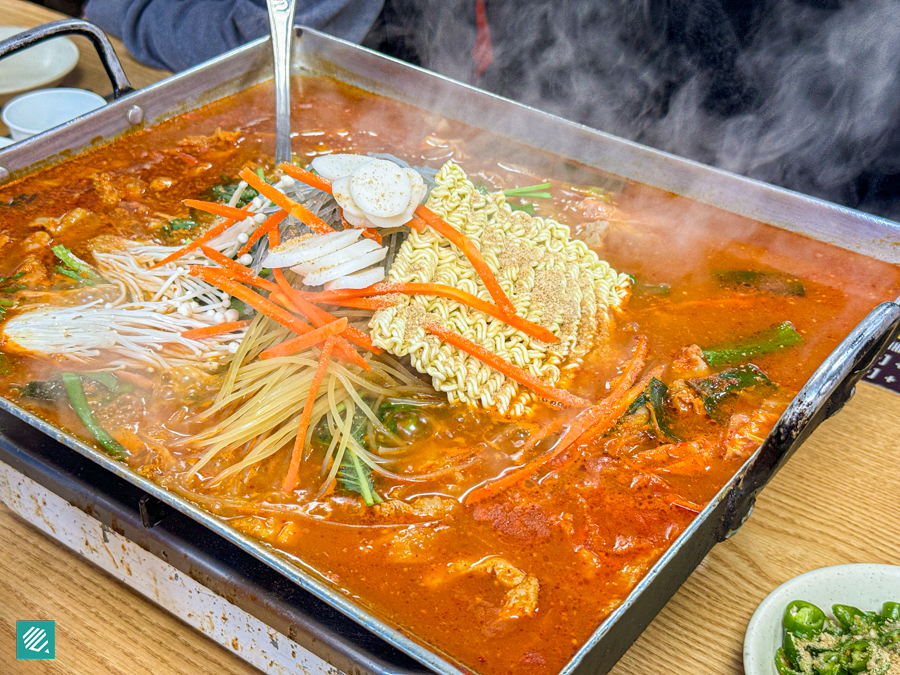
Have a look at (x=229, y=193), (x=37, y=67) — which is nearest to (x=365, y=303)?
(x=229, y=193)

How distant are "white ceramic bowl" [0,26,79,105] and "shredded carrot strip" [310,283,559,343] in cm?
253

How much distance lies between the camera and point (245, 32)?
11.9ft

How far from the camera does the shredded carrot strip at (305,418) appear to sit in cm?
169

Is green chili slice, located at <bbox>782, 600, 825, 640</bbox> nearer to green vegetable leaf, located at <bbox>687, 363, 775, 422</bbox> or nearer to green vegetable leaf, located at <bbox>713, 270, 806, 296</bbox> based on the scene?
green vegetable leaf, located at <bbox>687, 363, 775, 422</bbox>

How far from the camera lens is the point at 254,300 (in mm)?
1946

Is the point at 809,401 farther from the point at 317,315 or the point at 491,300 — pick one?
the point at 317,315

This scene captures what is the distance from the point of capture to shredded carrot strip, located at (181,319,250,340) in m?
2.01

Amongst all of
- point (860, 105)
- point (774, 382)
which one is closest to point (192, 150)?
point (774, 382)

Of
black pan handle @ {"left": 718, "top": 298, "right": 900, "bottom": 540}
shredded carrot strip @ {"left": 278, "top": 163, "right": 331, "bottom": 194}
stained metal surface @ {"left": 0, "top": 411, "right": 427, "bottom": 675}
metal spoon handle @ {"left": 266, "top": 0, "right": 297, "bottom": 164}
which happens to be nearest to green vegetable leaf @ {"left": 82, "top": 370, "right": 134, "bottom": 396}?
stained metal surface @ {"left": 0, "top": 411, "right": 427, "bottom": 675}

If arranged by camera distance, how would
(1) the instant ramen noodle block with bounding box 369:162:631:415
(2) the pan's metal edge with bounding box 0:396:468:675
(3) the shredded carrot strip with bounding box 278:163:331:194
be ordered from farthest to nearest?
(3) the shredded carrot strip with bounding box 278:163:331:194
(1) the instant ramen noodle block with bounding box 369:162:631:415
(2) the pan's metal edge with bounding box 0:396:468:675

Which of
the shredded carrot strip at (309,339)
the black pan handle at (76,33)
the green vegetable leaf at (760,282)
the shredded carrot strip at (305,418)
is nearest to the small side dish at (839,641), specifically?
the green vegetable leaf at (760,282)

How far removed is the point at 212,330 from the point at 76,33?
4.96ft

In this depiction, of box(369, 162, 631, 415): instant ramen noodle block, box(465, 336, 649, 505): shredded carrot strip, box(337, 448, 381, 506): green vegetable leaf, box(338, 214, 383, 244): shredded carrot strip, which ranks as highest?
box(338, 214, 383, 244): shredded carrot strip

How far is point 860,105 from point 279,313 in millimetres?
2872
